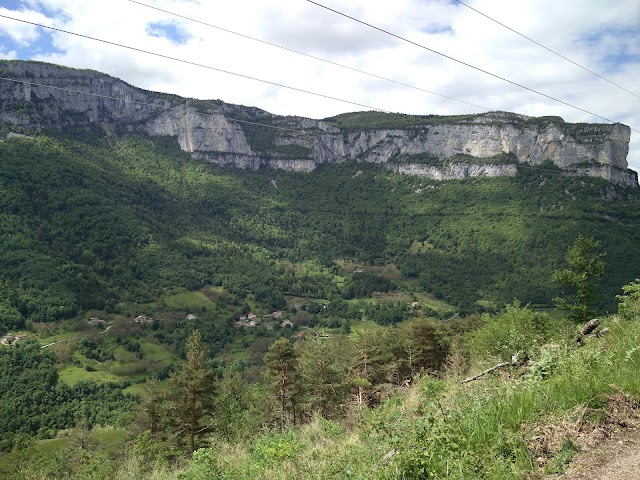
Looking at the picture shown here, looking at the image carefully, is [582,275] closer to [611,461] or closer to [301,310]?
[611,461]

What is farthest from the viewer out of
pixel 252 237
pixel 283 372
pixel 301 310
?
pixel 252 237

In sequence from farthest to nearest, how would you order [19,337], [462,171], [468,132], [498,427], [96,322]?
[468,132] < [462,171] < [96,322] < [19,337] < [498,427]

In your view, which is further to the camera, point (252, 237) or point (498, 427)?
point (252, 237)

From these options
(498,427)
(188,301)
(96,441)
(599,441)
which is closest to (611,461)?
(599,441)

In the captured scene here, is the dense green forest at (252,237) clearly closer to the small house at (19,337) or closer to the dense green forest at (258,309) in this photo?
the dense green forest at (258,309)

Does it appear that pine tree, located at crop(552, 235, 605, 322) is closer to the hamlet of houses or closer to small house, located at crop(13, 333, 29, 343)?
the hamlet of houses

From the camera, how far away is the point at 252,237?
17700 cm

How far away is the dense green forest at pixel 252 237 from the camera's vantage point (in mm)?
104375

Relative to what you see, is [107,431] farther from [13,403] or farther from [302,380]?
[302,380]

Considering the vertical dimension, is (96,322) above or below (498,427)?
below

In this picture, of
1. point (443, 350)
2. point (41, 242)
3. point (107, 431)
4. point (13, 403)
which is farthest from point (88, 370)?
point (443, 350)

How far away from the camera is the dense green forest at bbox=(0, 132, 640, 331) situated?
342ft

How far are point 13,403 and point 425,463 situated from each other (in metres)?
72.9

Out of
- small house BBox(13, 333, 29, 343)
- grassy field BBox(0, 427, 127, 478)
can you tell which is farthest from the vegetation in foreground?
small house BBox(13, 333, 29, 343)
